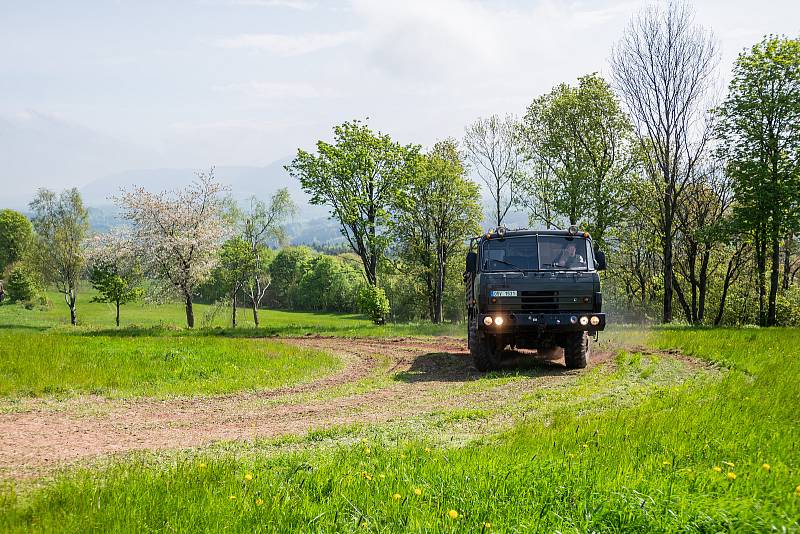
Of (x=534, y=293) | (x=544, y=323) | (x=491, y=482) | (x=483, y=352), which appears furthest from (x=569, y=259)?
(x=491, y=482)

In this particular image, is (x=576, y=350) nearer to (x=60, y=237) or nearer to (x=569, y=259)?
(x=569, y=259)

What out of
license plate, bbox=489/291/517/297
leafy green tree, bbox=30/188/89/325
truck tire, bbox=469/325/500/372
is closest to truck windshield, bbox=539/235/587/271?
license plate, bbox=489/291/517/297

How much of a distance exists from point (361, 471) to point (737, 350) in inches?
478

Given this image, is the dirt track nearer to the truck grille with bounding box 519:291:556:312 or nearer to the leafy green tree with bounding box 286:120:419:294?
the truck grille with bounding box 519:291:556:312

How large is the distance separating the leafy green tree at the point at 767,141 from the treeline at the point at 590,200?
66 millimetres

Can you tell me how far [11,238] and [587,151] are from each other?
75.2 meters

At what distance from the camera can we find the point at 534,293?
40.3ft

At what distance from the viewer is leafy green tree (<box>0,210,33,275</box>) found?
7294 cm

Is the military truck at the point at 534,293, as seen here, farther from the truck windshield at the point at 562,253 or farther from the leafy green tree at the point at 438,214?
the leafy green tree at the point at 438,214

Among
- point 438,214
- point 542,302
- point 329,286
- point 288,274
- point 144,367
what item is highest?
point 438,214

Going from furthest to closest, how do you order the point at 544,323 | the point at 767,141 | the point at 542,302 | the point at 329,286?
the point at 329,286, the point at 767,141, the point at 542,302, the point at 544,323

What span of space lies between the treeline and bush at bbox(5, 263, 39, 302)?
17.2 meters

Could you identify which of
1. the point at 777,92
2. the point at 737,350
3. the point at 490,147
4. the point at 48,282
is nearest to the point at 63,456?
the point at 737,350

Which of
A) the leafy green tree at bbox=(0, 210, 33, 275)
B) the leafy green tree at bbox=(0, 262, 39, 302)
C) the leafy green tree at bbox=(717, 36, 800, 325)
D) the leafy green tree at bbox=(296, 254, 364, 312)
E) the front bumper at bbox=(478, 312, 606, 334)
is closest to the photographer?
the front bumper at bbox=(478, 312, 606, 334)
